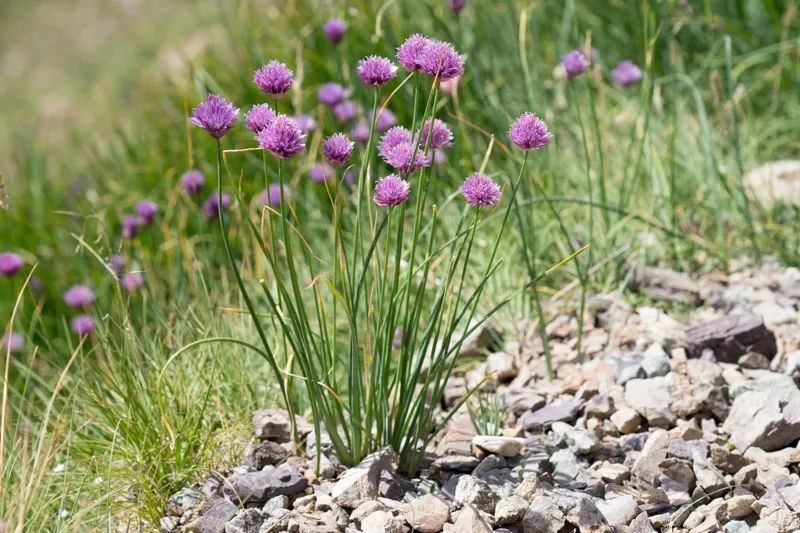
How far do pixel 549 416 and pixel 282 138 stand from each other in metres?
1.08

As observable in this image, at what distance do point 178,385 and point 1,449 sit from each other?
1.80 feet

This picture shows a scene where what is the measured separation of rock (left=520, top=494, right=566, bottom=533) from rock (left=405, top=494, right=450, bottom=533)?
0.17 meters

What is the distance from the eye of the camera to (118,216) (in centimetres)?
450

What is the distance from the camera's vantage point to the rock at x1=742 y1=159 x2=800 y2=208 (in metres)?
3.26

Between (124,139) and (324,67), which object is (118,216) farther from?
(324,67)

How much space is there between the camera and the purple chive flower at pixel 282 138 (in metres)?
1.76

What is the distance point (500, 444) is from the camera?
86.0 inches

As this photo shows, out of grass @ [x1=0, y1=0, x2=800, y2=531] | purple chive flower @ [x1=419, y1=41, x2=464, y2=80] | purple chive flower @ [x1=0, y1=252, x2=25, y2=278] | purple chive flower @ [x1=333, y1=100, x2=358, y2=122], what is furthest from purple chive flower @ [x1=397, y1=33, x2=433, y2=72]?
purple chive flower @ [x1=0, y1=252, x2=25, y2=278]

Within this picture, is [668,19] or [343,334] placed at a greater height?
[668,19]

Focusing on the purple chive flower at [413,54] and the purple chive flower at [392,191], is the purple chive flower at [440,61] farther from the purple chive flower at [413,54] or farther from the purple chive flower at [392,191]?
the purple chive flower at [392,191]

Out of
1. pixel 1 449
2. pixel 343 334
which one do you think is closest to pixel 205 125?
pixel 1 449

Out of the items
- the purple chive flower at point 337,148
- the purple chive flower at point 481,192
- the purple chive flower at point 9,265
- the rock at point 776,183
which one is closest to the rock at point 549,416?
the purple chive flower at point 481,192

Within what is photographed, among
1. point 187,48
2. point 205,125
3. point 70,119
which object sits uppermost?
point 205,125

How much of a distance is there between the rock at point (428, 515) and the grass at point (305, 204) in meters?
0.53
